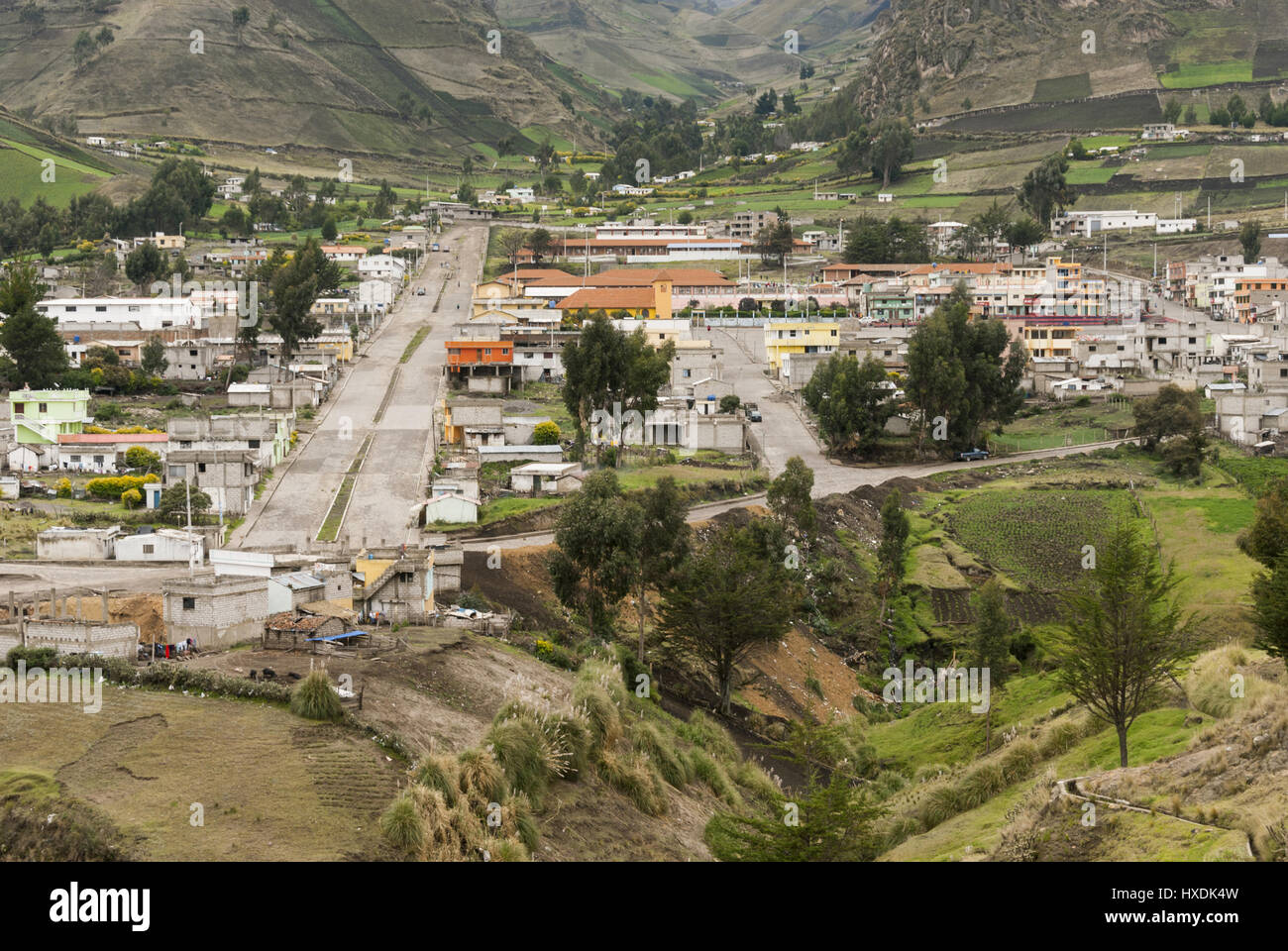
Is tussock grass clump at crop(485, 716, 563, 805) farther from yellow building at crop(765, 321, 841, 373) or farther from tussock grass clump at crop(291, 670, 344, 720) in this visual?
yellow building at crop(765, 321, 841, 373)

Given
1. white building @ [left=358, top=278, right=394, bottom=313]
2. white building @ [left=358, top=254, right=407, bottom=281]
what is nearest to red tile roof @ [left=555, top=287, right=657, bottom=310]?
white building @ [left=358, top=278, right=394, bottom=313]

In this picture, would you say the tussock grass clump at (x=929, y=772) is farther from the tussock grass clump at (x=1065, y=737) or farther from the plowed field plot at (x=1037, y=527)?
the plowed field plot at (x=1037, y=527)

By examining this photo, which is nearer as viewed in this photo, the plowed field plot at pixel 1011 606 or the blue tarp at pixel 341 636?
the blue tarp at pixel 341 636

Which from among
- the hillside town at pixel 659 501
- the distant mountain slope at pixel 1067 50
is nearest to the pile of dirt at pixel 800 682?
the hillside town at pixel 659 501

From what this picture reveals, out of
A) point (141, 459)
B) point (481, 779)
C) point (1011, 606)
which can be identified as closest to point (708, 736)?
point (481, 779)

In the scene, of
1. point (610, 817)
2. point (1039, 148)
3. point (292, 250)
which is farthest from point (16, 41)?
point (610, 817)
